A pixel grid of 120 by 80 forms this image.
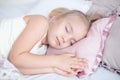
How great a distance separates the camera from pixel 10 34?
1439 mm

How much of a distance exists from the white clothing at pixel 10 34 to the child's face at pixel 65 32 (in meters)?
0.11

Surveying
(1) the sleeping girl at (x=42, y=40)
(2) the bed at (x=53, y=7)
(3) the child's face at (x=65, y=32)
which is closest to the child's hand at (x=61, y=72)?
(1) the sleeping girl at (x=42, y=40)

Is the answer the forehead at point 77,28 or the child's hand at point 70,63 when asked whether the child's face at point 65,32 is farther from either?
the child's hand at point 70,63

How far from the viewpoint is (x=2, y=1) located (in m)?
1.87

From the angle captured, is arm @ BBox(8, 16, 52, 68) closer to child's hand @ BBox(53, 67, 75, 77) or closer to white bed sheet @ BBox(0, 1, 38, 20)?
child's hand @ BBox(53, 67, 75, 77)

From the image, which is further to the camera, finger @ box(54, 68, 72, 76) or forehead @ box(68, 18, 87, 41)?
Result: forehead @ box(68, 18, 87, 41)

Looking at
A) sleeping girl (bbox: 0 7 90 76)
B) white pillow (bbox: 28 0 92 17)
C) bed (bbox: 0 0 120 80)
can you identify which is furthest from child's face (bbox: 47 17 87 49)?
white pillow (bbox: 28 0 92 17)

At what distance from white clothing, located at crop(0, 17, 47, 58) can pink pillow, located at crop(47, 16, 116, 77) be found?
0.24m

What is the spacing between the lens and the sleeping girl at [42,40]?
4.23 feet

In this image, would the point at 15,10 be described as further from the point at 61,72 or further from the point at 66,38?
the point at 61,72

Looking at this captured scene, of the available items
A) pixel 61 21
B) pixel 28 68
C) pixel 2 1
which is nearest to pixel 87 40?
pixel 61 21

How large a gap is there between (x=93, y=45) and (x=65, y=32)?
171 mm

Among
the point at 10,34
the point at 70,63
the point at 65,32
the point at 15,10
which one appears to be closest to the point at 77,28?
the point at 65,32

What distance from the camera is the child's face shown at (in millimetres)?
1372
